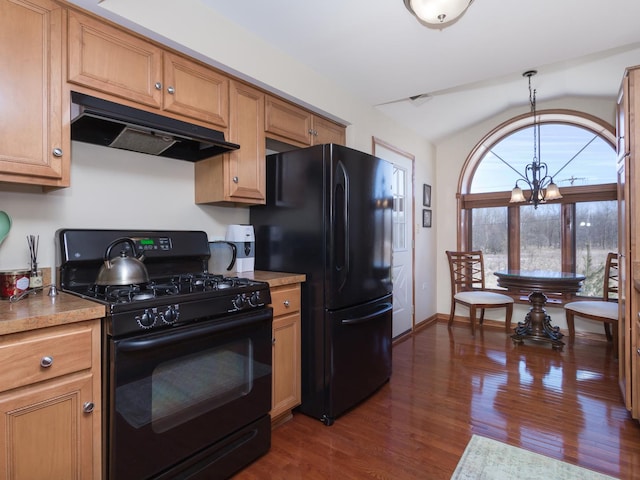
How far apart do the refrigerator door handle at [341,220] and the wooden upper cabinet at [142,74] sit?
0.77m

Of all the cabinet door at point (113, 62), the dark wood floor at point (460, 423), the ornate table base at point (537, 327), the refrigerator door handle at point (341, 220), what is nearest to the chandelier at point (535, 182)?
the ornate table base at point (537, 327)

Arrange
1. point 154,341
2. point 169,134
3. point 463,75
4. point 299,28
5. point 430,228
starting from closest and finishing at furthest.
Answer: point 154,341 < point 169,134 < point 299,28 < point 463,75 < point 430,228

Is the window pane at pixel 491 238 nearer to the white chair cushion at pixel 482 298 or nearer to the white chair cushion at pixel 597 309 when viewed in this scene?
the white chair cushion at pixel 482 298

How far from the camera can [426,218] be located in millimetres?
4793

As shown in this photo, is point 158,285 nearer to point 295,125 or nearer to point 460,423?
point 295,125

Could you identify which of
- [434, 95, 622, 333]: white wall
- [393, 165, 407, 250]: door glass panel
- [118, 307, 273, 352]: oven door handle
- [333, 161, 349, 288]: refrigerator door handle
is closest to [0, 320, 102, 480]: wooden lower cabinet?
[118, 307, 273, 352]: oven door handle

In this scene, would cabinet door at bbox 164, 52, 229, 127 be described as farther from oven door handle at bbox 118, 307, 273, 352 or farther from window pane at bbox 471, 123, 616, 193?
window pane at bbox 471, 123, 616, 193

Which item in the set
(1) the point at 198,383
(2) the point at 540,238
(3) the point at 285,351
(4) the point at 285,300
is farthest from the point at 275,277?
(2) the point at 540,238

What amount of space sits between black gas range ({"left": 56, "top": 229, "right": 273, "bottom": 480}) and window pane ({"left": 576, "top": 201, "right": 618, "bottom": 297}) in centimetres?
413

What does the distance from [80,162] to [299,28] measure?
4.85ft

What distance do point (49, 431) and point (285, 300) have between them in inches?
47.6

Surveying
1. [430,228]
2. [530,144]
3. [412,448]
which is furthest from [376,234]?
[530,144]

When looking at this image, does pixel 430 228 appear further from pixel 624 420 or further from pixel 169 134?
pixel 169 134

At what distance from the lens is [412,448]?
77.2 inches
